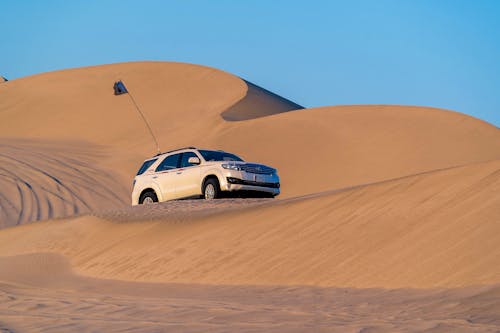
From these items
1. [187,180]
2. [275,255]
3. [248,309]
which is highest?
[187,180]

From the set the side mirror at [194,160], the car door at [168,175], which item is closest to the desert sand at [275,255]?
the car door at [168,175]

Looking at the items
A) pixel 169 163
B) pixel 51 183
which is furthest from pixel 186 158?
pixel 51 183

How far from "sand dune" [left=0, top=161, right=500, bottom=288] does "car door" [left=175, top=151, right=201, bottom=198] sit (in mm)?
1885

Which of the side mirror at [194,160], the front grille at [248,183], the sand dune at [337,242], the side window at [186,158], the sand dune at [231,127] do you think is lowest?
the sand dune at [337,242]

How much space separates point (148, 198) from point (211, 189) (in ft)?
6.73

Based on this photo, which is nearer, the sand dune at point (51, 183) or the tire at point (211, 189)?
the tire at point (211, 189)

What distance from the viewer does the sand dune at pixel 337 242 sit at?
31.2 ft

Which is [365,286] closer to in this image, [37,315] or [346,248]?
[346,248]

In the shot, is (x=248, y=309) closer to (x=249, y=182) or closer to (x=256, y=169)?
(x=249, y=182)

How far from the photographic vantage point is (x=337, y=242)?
11.4 meters

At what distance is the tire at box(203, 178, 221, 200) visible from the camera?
17.4 metres

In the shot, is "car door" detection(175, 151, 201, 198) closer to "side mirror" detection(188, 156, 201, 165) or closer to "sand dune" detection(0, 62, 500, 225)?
"side mirror" detection(188, 156, 201, 165)

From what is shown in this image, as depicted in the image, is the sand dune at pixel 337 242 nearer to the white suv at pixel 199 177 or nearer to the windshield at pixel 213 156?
the white suv at pixel 199 177

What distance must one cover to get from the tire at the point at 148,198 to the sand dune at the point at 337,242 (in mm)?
2550
